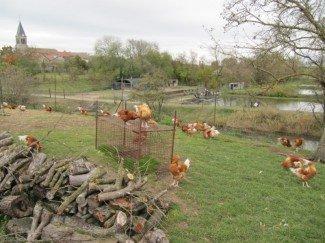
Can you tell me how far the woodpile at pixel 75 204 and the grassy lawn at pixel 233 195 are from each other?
2.23 feet

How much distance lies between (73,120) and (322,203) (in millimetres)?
10597

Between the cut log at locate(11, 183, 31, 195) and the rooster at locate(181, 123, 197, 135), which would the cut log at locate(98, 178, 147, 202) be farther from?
the rooster at locate(181, 123, 197, 135)

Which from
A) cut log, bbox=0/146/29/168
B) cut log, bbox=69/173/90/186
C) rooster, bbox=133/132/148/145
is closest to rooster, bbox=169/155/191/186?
rooster, bbox=133/132/148/145

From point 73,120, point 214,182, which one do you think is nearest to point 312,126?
point 73,120

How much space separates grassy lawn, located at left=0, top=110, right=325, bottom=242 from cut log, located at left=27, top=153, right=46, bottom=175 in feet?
3.85

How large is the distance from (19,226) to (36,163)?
1.72 metres

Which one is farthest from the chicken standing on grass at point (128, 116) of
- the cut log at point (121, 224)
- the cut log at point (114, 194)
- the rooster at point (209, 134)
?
the rooster at point (209, 134)

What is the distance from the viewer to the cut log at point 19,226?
6.91m

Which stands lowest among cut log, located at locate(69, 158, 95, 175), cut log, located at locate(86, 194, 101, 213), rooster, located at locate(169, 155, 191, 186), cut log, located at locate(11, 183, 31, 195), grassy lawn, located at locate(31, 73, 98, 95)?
grassy lawn, located at locate(31, 73, 98, 95)

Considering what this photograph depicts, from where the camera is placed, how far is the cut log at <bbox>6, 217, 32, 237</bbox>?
6906 millimetres

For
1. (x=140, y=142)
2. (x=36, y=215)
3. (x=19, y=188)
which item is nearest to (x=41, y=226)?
(x=36, y=215)

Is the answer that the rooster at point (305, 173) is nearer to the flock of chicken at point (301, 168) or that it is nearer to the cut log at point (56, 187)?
the flock of chicken at point (301, 168)

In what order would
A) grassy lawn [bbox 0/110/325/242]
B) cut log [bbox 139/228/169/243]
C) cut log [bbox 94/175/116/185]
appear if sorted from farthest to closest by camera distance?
1. cut log [bbox 94/175/116/185]
2. grassy lawn [bbox 0/110/325/242]
3. cut log [bbox 139/228/169/243]

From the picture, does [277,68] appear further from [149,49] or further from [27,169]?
A: [149,49]
